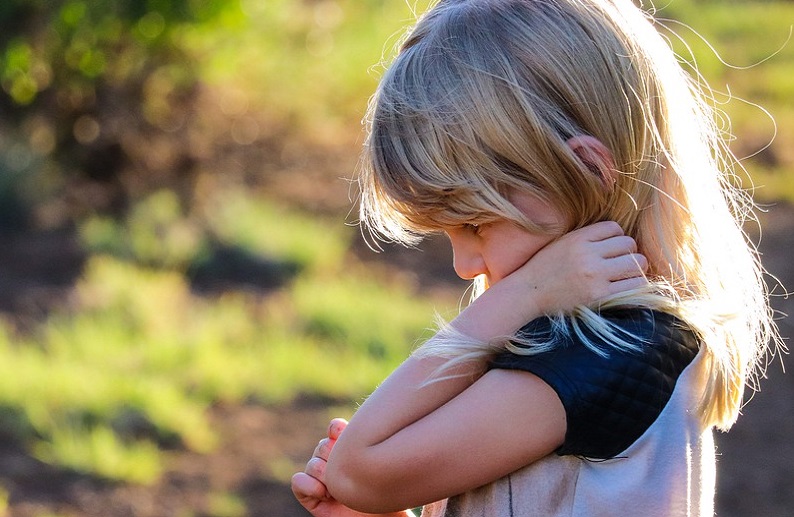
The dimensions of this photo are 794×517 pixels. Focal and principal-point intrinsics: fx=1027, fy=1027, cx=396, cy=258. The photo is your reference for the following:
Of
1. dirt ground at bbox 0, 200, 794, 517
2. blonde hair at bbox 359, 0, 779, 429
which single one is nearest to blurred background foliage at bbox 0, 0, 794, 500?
dirt ground at bbox 0, 200, 794, 517

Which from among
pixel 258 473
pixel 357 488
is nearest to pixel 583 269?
pixel 357 488

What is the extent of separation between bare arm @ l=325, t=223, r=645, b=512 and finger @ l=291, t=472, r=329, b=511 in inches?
3.6

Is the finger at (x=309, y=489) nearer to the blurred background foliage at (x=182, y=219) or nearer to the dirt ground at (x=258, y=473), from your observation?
the blurred background foliage at (x=182, y=219)

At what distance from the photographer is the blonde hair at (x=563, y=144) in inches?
52.2

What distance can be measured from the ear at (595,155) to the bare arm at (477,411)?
0.23 ft

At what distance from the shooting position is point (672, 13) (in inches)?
485

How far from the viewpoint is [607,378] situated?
126 cm

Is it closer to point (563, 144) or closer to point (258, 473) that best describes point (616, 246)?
point (563, 144)

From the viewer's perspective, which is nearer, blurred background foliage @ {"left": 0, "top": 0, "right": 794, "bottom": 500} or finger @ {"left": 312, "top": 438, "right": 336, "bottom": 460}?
finger @ {"left": 312, "top": 438, "right": 336, "bottom": 460}

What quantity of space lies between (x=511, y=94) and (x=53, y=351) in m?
3.66

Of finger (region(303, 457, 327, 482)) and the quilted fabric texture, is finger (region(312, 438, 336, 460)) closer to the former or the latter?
finger (region(303, 457, 327, 482))

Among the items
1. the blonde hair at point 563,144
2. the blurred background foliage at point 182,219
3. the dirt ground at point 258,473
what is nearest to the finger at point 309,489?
the blonde hair at point 563,144

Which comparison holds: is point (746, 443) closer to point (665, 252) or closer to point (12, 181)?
point (665, 252)

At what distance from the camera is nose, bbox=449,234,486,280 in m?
1.42
